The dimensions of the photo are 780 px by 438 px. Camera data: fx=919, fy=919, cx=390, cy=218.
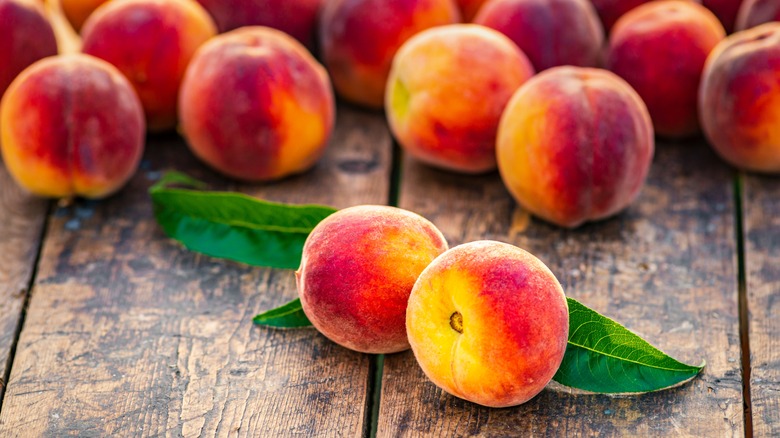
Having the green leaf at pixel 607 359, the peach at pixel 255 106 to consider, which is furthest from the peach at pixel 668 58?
the green leaf at pixel 607 359

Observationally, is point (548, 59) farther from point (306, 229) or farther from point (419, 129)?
point (306, 229)

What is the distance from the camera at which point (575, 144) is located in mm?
1376

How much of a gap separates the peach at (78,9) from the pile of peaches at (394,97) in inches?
9.3

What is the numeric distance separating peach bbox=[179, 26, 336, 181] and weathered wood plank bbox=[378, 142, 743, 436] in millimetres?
204

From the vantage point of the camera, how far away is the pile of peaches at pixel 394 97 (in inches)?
45.6

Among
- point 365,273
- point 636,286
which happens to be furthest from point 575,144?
point 365,273

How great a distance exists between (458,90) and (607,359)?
1.90ft

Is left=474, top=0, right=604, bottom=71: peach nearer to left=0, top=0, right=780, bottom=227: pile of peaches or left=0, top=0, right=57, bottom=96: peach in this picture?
left=0, top=0, right=780, bottom=227: pile of peaches

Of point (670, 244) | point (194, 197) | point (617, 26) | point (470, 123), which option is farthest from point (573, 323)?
point (617, 26)

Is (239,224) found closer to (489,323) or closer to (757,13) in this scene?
(489,323)

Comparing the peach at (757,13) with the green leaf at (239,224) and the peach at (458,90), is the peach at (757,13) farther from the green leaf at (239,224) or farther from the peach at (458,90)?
the green leaf at (239,224)

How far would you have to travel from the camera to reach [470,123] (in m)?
1.52

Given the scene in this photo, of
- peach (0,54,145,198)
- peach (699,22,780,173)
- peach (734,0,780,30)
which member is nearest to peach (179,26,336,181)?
peach (0,54,145,198)

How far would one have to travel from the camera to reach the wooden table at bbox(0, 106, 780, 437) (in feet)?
3.58
